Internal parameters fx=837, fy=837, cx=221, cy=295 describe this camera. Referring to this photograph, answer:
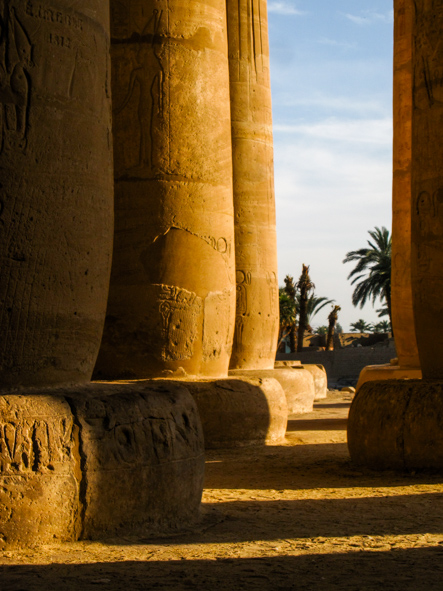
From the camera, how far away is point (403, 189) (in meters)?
12.9

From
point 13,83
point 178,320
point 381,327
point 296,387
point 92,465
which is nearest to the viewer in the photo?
point 92,465

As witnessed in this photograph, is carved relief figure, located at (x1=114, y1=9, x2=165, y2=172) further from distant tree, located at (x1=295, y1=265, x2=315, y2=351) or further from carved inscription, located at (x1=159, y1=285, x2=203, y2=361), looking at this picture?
distant tree, located at (x1=295, y1=265, x2=315, y2=351)

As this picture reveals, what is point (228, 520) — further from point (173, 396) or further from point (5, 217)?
point (5, 217)

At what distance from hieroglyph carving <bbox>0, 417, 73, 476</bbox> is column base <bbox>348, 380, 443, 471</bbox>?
132 inches

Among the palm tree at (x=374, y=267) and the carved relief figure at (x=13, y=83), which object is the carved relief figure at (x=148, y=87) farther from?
the palm tree at (x=374, y=267)

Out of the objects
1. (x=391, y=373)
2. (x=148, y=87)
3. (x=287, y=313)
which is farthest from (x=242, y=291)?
(x=287, y=313)

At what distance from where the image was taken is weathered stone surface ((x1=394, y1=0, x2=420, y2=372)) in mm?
12852

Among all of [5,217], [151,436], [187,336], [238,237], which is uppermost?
[238,237]

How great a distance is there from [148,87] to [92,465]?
4759mm

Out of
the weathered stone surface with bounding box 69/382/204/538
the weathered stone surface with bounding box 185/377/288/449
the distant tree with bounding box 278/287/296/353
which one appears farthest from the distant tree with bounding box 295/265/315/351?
the weathered stone surface with bounding box 69/382/204/538

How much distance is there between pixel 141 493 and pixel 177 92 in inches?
185

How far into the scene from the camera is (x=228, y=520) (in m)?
4.80

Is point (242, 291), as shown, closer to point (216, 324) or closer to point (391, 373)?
point (391, 373)

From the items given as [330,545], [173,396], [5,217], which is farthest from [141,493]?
[5,217]
